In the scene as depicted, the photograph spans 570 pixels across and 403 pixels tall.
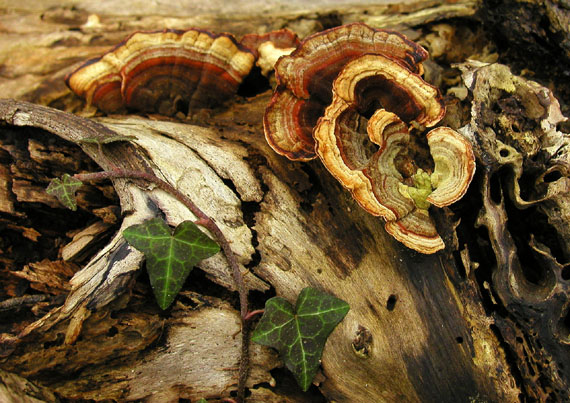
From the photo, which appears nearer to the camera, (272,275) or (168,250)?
(168,250)

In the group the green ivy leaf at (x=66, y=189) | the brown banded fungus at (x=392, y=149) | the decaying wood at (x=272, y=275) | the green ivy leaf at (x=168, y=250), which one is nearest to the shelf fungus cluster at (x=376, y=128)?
the brown banded fungus at (x=392, y=149)

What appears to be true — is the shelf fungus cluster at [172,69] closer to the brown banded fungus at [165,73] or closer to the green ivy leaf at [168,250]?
the brown banded fungus at [165,73]

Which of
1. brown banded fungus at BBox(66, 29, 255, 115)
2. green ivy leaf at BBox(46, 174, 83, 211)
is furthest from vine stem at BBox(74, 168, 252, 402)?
brown banded fungus at BBox(66, 29, 255, 115)


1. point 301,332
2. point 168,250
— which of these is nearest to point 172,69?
point 168,250

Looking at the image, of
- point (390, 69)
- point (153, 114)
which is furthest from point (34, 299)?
point (390, 69)

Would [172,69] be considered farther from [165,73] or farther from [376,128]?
[376,128]

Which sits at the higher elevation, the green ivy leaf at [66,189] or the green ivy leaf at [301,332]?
the green ivy leaf at [66,189]

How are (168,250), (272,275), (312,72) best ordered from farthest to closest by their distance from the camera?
(312,72)
(272,275)
(168,250)

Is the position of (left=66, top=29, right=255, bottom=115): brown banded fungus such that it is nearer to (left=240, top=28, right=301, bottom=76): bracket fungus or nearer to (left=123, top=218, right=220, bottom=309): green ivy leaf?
(left=240, top=28, right=301, bottom=76): bracket fungus
